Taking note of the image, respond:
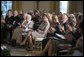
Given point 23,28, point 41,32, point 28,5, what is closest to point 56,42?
point 41,32

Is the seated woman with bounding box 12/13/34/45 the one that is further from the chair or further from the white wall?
the white wall

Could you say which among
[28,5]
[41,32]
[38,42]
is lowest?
[38,42]

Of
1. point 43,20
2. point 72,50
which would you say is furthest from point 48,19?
point 72,50

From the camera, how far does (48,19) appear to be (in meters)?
7.15

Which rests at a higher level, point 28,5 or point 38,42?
point 28,5

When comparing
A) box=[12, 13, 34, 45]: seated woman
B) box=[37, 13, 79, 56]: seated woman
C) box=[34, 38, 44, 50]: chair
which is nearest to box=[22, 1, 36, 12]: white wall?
box=[12, 13, 34, 45]: seated woman

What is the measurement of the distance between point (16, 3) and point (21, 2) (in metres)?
0.26

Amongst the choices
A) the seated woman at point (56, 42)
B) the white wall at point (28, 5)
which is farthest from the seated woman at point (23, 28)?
the white wall at point (28, 5)

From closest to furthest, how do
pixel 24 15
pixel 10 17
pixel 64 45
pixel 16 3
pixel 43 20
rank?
pixel 64 45 < pixel 43 20 < pixel 24 15 < pixel 10 17 < pixel 16 3

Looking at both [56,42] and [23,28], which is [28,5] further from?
[56,42]

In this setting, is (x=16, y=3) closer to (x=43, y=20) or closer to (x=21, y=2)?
(x=21, y=2)

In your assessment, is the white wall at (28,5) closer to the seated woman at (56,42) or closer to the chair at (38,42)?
the chair at (38,42)

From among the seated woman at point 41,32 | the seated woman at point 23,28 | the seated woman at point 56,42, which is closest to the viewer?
the seated woman at point 56,42

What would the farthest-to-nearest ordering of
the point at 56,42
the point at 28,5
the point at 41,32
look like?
the point at 28,5
the point at 41,32
the point at 56,42
